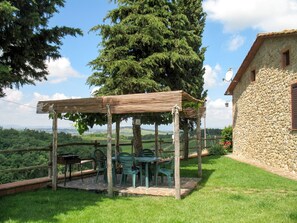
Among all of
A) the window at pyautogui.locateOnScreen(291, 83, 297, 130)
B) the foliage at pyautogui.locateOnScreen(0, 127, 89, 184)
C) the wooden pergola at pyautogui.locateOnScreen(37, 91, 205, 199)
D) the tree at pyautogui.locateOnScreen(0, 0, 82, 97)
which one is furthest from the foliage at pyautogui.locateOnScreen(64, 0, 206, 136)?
the tree at pyautogui.locateOnScreen(0, 0, 82, 97)

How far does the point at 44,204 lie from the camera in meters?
7.20

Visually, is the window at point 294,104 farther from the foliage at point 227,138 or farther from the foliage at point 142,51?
the foliage at point 227,138

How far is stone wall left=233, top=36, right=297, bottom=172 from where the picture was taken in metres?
12.3

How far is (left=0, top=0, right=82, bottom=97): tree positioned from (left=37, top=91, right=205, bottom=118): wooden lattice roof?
1379mm

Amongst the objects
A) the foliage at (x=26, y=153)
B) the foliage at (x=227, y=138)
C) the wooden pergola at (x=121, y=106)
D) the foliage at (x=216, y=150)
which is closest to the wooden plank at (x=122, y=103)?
the wooden pergola at (x=121, y=106)

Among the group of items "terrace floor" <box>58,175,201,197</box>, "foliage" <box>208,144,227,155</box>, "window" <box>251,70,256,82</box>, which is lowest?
"terrace floor" <box>58,175,201,197</box>

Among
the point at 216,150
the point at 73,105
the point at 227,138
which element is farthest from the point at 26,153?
the point at 227,138

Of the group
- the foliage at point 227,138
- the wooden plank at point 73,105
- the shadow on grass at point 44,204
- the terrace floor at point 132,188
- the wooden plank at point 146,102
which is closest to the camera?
the shadow on grass at point 44,204

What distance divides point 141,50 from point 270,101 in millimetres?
6231

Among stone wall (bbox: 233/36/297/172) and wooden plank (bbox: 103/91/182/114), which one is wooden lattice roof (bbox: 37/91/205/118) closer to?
wooden plank (bbox: 103/91/182/114)

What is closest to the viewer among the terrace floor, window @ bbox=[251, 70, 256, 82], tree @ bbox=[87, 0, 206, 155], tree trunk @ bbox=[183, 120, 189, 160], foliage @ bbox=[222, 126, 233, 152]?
the terrace floor

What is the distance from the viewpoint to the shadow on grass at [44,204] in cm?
620

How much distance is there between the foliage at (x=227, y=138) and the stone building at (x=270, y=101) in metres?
3.20

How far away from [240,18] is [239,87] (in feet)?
27.9
